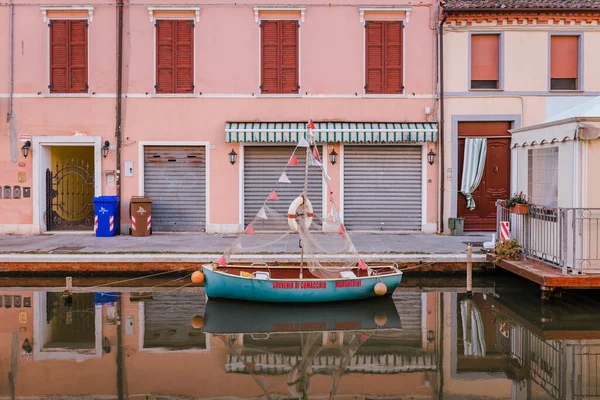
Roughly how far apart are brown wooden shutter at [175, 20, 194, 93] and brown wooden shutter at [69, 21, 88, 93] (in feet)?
8.46

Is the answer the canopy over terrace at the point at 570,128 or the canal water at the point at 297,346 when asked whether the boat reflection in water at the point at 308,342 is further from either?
Answer: the canopy over terrace at the point at 570,128

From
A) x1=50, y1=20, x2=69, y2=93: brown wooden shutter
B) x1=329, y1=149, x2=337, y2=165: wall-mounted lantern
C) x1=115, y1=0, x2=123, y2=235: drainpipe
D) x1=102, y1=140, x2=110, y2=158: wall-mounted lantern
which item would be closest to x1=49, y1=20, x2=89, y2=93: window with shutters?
x1=50, y1=20, x2=69, y2=93: brown wooden shutter

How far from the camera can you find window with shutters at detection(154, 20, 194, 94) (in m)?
18.4

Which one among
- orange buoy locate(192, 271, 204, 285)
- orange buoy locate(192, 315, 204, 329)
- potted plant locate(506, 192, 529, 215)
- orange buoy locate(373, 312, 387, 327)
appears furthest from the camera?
potted plant locate(506, 192, 529, 215)

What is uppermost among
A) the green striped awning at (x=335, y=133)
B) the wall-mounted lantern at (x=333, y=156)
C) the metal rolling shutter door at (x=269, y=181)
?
the green striped awning at (x=335, y=133)

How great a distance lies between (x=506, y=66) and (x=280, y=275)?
33.4 feet

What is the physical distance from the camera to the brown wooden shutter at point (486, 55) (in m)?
18.5

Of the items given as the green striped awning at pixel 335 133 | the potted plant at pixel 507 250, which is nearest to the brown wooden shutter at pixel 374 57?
the green striped awning at pixel 335 133

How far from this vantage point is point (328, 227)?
41.8 ft

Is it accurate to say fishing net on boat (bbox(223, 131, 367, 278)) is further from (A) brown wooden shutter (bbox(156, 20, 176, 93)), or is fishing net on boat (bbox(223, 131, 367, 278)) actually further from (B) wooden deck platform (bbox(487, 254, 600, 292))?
(A) brown wooden shutter (bbox(156, 20, 176, 93))

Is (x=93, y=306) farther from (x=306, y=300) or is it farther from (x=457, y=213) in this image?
(x=457, y=213)

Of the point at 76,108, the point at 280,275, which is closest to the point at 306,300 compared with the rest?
the point at 280,275

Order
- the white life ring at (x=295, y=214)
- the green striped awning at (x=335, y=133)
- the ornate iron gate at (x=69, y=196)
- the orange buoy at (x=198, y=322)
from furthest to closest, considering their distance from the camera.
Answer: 1. the ornate iron gate at (x=69, y=196)
2. the green striped awning at (x=335, y=133)
3. the white life ring at (x=295, y=214)
4. the orange buoy at (x=198, y=322)

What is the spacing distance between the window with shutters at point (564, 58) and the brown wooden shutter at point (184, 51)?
33.5ft
